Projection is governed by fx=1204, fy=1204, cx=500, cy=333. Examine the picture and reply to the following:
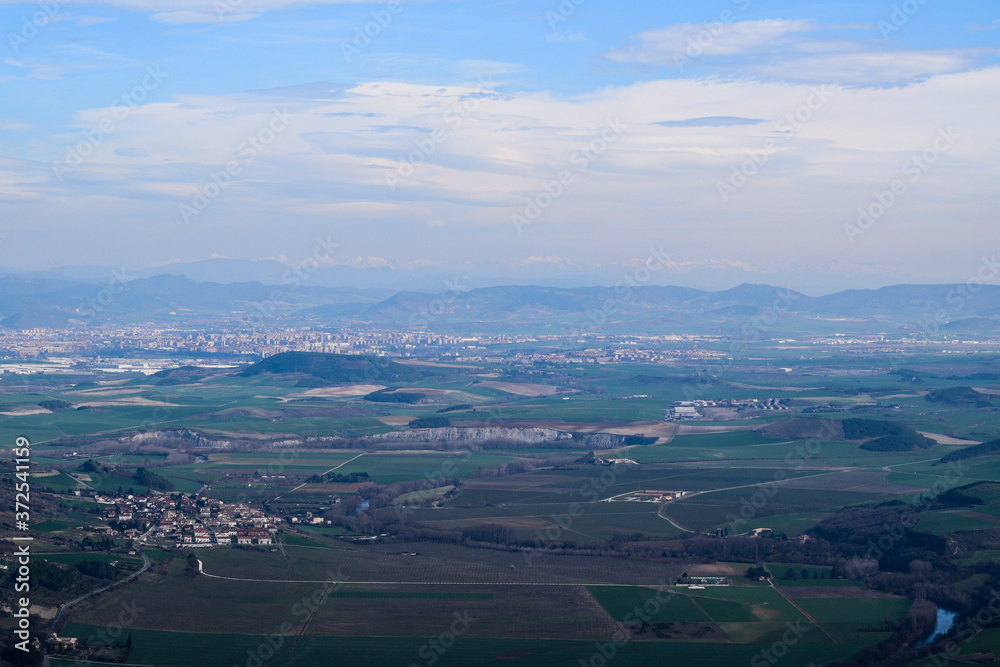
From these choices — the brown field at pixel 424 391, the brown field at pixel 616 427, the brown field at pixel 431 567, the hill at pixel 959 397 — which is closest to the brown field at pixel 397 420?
the brown field at pixel 616 427

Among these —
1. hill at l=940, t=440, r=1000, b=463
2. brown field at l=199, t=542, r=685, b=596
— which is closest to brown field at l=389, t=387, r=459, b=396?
hill at l=940, t=440, r=1000, b=463

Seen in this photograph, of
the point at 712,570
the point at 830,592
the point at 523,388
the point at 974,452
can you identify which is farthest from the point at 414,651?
the point at 523,388

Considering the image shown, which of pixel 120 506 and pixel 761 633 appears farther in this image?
pixel 120 506

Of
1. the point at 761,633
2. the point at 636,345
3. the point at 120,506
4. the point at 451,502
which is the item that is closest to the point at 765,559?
the point at 761,633

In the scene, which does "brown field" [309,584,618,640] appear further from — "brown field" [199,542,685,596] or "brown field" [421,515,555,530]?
"brown field" [421,515,555,530]

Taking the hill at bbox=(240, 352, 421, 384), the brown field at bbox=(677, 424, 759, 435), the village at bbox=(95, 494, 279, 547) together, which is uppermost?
the hill at bbox=(240, 352, 421, 384)

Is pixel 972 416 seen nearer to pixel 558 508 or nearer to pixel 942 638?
pixel 558 508

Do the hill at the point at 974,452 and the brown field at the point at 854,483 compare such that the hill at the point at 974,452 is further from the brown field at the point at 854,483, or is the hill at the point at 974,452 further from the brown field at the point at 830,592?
the brown field at the point at 830,592

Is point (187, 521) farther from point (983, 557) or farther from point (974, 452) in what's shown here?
point (974, 452)
